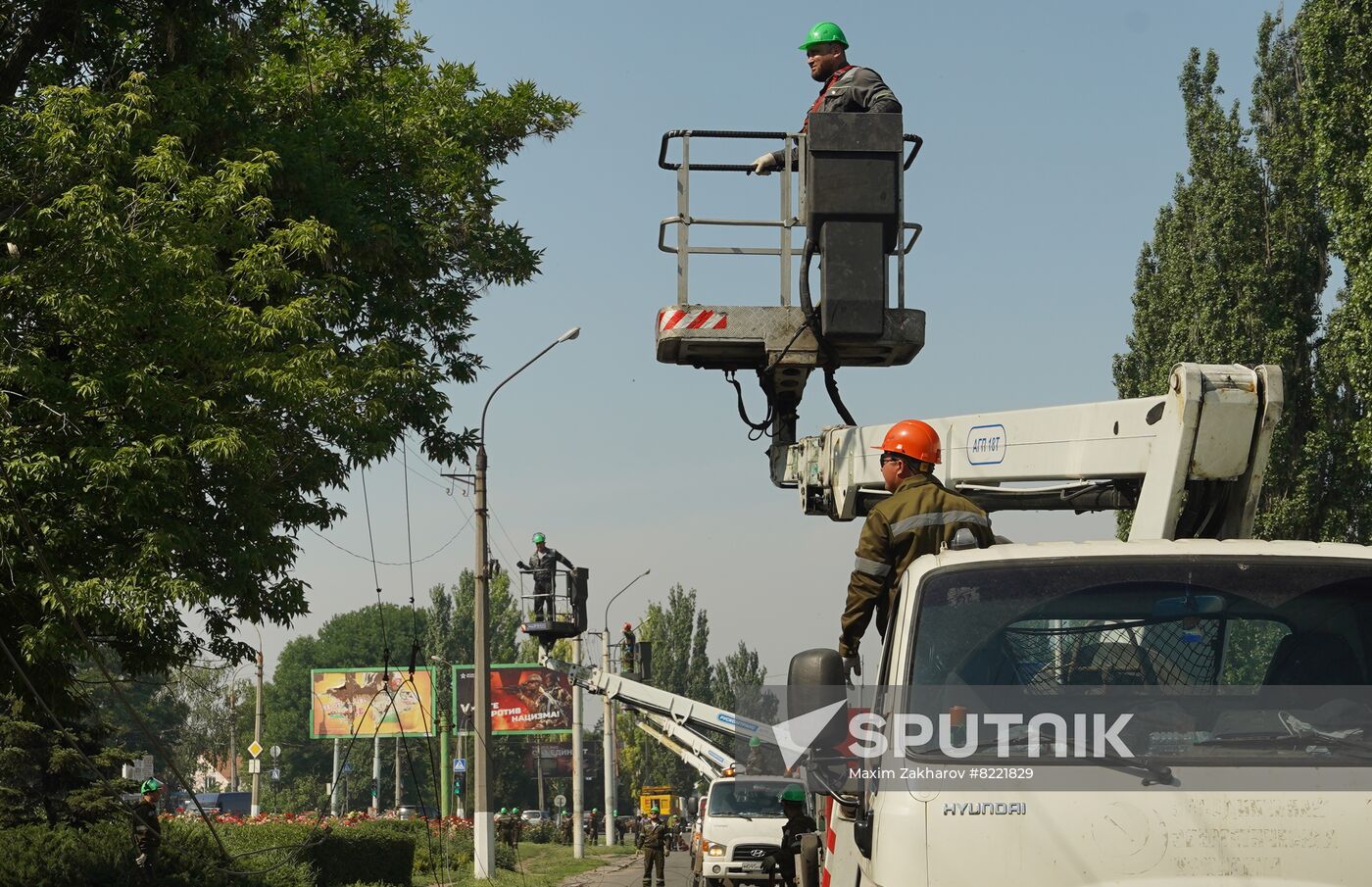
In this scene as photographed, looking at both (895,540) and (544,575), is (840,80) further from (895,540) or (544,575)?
(544,575)

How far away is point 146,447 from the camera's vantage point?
38.3ft

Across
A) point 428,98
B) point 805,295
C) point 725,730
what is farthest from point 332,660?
point 805,295

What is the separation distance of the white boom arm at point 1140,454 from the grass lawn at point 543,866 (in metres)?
11.8

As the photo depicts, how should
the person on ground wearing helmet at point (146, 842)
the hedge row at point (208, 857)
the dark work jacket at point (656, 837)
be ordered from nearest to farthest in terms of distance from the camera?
the hedge row at point (208, 857), the person on ground wearing helmet at point (146, 842), the dark work jacket at point (656, 837)

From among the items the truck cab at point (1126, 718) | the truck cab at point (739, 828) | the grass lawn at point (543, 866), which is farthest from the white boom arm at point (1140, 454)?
the truck cab at point (739, 828)

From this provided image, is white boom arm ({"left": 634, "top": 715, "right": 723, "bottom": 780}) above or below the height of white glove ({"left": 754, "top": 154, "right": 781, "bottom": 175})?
below

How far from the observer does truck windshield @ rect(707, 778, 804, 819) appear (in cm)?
2155

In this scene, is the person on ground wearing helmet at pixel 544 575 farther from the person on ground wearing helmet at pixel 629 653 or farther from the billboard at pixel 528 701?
the billboard at pixel 528 701

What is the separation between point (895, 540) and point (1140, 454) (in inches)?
61.5

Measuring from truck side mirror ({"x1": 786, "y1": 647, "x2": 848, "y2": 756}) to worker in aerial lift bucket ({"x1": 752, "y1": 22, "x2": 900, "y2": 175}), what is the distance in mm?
4578

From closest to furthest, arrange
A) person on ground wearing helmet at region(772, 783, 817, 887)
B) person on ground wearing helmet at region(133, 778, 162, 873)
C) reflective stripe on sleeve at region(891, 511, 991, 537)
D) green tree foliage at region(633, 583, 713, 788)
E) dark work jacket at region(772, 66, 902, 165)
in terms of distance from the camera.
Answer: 1. reflective stripe on sleeve at region(891, 511, 991, 537)
2. dark work jacket at region(772, 66, 902, 165)
3. person on ground wearing helmet at region(772, 783, 817, 887)
4. person on ground wearing helmet at region(133, 778, 162, 873)
5. green tree foliage at region(633, 583, 713, 788)

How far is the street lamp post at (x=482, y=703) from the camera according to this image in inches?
866

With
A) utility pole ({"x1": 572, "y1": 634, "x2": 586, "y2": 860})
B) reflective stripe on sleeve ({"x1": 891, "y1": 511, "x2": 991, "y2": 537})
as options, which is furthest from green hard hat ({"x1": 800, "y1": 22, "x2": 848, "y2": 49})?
utility pole ({"x1": 572, "y1": 634, "x2": 586, "y2": 860})

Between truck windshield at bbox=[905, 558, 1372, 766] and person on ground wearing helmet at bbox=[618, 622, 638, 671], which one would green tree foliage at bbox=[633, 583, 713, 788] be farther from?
truck windshield at bbox=[905, 558, 1372, 766]
